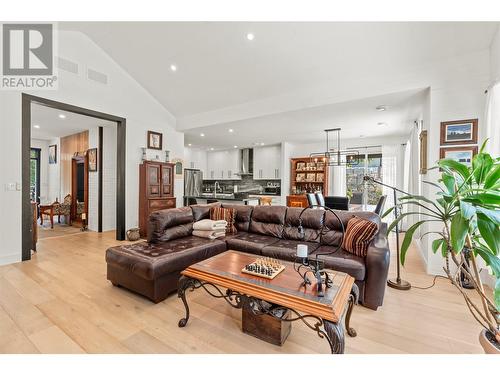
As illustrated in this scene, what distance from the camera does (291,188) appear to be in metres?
7.70

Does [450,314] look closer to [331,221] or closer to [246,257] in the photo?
[331,221]

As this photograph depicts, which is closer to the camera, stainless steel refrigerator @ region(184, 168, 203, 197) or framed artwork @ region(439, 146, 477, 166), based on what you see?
framed artwork @ region(439, 146, 477, 166)

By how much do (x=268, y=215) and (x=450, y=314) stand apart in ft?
7.40

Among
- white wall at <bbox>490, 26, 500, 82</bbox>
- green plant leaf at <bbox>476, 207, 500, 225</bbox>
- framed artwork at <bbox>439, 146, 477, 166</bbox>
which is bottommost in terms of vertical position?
green plant leaf at <bbox>476, 207, 500, 225</bbox>

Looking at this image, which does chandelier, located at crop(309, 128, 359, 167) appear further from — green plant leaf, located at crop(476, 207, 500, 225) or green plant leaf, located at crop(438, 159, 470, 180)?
green plant leaf, located at crop(476, 207, 500, 225)

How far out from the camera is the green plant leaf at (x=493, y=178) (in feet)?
4.12

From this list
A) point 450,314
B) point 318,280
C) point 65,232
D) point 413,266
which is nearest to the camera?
point 318,280

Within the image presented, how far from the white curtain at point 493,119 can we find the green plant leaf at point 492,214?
1.83 meters

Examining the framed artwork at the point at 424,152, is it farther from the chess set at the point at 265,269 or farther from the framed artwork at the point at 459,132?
the chess set at the point at 265,269

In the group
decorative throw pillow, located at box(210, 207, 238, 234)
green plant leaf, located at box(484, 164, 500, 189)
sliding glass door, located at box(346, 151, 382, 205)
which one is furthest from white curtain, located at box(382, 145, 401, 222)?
green plant leaf, located at box(484, 164, 500, 189)

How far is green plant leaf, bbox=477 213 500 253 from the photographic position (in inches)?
48.7

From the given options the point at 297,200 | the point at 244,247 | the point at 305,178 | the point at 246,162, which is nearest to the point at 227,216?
the point at 244,247

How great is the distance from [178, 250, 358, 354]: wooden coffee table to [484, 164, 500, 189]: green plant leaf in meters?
1.04
